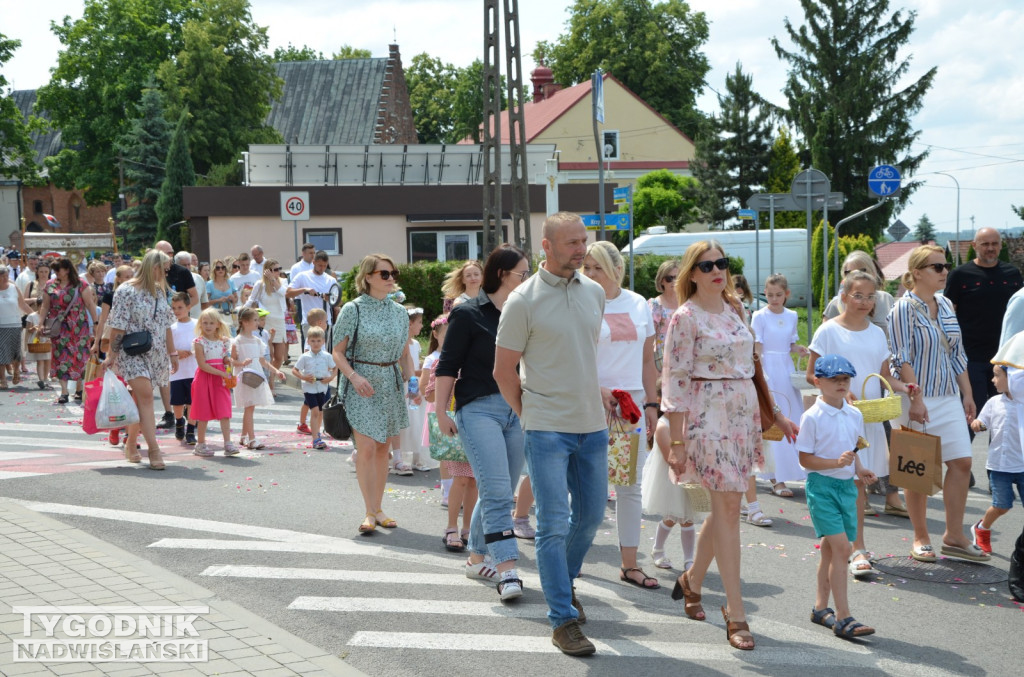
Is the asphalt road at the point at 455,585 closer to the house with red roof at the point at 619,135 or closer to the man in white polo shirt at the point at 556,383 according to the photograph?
the man in white polo shirt at the point at 556,383

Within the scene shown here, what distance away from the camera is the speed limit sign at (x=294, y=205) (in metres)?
20.5

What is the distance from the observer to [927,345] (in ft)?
23.4

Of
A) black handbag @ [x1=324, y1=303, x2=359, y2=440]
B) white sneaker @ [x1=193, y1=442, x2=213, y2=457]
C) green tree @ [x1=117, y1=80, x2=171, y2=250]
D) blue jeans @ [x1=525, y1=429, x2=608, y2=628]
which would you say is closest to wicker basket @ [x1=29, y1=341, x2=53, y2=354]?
white sneaker @ [x1=193, y1=442, x2=213, y2=457]

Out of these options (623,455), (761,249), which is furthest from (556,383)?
(761,249)

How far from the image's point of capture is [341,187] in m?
35.1

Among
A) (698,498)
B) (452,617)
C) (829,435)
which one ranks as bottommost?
(452,617)

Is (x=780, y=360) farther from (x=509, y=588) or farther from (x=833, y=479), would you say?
(x=509, y=588)

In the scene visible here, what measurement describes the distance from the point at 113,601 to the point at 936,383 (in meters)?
4.93

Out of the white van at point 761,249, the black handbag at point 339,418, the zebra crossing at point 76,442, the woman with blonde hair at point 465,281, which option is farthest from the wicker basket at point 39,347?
the white van at point 761,249

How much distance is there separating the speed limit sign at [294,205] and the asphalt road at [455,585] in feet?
35.4

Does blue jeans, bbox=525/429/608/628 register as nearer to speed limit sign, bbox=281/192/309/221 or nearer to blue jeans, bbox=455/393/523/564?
blue jeans, bbox=455/393/523/564

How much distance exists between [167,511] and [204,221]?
28.0 metres

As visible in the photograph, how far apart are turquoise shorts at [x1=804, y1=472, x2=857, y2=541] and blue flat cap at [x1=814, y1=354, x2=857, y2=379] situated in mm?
537

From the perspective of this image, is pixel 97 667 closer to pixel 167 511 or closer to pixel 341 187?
pixel 167 511
